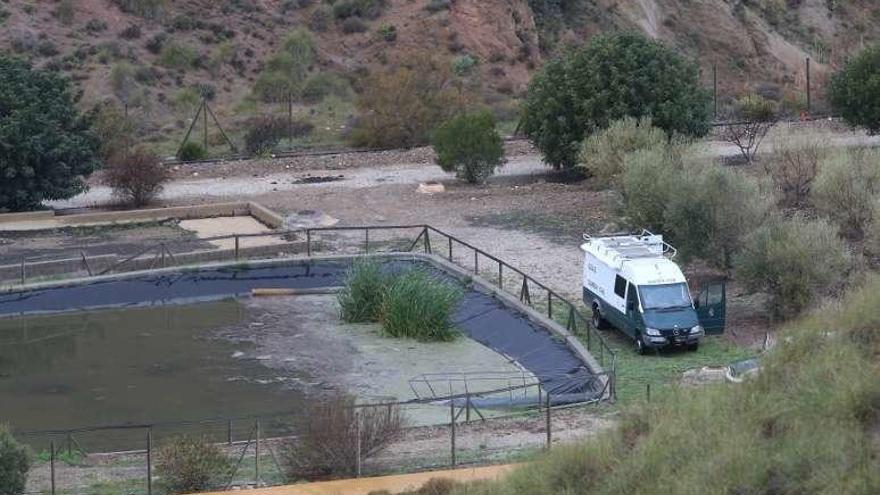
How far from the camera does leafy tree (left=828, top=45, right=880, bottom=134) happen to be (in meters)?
54.5

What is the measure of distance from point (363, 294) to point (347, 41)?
150ft

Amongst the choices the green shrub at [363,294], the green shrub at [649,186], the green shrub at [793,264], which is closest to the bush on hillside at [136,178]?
the green shrub at [363,294]

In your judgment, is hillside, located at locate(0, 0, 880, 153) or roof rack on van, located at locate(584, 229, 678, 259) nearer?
roof rack on van, located at locate(584, 229, 678, 259)

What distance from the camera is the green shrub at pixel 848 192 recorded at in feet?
130

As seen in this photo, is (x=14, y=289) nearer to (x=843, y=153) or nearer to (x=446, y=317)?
(x=446, y=317)

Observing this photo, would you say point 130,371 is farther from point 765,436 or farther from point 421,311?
point 765,436

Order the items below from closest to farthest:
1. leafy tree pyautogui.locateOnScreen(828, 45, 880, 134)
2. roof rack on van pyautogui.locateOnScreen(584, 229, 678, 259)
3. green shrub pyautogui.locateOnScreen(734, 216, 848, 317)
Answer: green shrub pyautogui.locateOnScreen(734, 216, 848, 317) → roof rack on van pyautogui.locateOnScreen(584, 229, 678, 259) → leafy tree pyautogui.locateOnScreen(828, 45, 880, 134)

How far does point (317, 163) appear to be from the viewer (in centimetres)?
5584

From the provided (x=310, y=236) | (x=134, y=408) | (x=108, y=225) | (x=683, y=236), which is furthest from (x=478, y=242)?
(x=134, y=408)

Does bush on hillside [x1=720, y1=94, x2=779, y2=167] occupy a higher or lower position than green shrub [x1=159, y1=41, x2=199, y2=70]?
lower

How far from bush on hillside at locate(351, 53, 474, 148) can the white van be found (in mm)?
24814

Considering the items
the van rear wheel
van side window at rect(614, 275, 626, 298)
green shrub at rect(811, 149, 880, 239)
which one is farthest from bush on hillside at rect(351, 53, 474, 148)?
van side window at rect(614, 275, 626, 298)

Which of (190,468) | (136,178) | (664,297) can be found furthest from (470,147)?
(190,468)

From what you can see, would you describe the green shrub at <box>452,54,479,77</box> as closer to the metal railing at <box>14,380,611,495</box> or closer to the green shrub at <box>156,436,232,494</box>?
the metal railing at <box>14,380,611,495</box>
